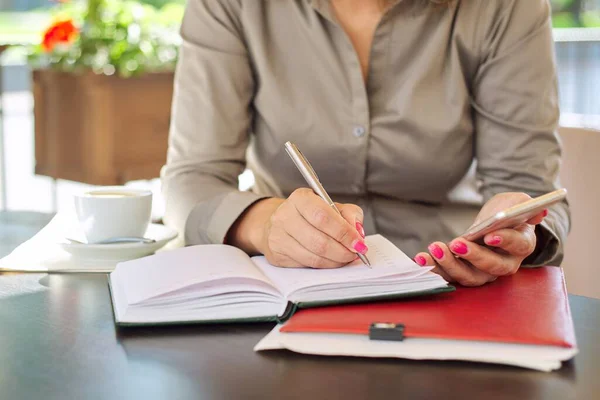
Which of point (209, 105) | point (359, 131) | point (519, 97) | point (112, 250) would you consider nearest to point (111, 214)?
point (112, 250)

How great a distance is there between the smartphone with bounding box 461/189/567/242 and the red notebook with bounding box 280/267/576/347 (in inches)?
2.5

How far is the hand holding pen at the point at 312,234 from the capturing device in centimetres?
84

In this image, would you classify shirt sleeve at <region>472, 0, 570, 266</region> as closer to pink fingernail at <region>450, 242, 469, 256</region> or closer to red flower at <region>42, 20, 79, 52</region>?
pink fingernail at <region>450, 242, 469, 256</region>

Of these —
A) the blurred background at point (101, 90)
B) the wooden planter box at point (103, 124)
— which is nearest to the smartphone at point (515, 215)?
the blurred background at point (101, 90)

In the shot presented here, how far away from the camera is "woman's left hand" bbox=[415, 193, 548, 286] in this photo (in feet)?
2.81

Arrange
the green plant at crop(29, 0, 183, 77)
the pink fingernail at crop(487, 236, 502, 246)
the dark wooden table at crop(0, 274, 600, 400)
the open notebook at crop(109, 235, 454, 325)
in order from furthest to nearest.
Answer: the green plant at crop(29, 0, 183, 77) → the pink fingernail at crop(487, 236, 502, 246) → the open notebook at crop(109, 235, 454, 325) → the dark wooden table at crop(0, 274, 600, 400)

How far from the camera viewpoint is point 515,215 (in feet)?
2.68

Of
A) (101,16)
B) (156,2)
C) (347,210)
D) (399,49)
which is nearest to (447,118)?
(399,49)

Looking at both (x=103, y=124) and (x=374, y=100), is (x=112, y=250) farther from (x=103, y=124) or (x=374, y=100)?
(x=103, y=124)

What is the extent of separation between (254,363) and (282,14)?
2.61 feet

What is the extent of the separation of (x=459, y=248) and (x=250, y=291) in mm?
224

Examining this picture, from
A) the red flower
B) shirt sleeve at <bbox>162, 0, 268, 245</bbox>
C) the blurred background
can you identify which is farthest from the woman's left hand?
the red flower

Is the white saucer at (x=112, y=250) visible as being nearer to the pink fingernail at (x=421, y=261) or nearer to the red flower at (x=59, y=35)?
the pink fingernail at (x=421, y=261)

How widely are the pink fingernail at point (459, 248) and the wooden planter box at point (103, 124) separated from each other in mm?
2397
